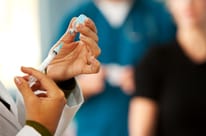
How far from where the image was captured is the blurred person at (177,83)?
1.65 meters

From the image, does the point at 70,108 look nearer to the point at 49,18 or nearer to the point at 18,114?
the point at 18,114

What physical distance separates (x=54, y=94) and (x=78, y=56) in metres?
0.11

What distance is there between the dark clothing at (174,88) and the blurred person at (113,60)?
0.22m

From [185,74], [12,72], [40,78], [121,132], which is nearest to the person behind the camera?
[40,78]

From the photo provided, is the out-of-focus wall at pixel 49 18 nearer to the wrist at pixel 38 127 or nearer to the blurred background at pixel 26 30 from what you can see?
the blurred background at pixel 26 30

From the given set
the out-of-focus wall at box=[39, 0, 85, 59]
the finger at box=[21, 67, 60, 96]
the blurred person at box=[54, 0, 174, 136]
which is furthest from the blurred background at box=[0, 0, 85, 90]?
the finger at box=[21, 67, 60, 96]

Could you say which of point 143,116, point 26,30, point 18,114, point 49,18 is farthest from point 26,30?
point 18,114

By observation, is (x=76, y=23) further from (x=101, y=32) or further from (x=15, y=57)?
(x=15, y=57)

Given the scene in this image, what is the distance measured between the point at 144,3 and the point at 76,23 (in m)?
1.24

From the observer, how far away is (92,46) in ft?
2.93

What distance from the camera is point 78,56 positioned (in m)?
0.90

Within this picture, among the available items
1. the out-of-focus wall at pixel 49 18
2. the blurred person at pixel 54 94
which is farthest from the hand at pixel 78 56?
the out-of-focus wall at pixel 49 18

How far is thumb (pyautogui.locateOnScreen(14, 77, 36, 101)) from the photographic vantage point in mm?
803

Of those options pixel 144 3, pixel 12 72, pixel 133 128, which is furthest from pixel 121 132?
pixel 12 72
